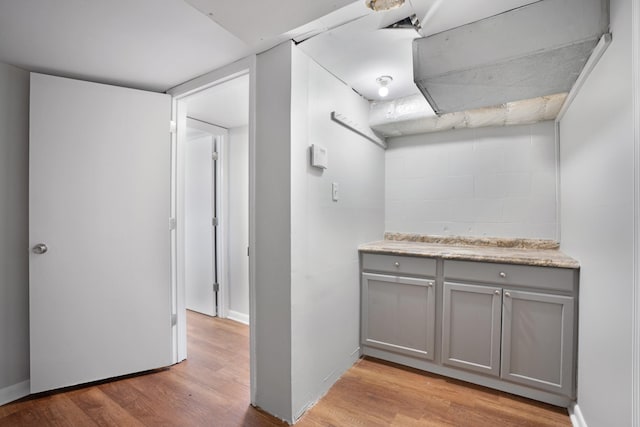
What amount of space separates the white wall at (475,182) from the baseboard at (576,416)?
1141 mm

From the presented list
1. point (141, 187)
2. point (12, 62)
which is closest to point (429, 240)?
point (141, 187)

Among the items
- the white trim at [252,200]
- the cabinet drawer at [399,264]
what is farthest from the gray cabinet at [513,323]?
the white trim at [252,200]

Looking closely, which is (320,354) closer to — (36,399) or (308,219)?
(308,219)

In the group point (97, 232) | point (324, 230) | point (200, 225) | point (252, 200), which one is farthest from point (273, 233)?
point (200, 225)

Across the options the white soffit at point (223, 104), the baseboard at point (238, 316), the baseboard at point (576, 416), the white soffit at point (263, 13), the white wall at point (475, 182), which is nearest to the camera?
the white soffit at point (263, 13)

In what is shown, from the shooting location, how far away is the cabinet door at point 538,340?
64.0 inches

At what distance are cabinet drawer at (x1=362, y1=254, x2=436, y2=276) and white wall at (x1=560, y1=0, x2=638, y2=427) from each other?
2.72 feet

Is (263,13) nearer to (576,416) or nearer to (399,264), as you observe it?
(399,264)

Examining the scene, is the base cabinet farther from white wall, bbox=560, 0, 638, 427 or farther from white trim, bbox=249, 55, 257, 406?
white trim, bbox=249, 55, 257, 406

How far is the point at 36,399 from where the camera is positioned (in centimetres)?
175

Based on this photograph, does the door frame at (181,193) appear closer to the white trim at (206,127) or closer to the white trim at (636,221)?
the white trim at (206,127)

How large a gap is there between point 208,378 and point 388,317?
1400 mm

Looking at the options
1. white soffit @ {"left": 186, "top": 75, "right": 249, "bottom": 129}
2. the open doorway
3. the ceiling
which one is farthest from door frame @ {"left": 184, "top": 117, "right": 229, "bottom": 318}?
the ceiling

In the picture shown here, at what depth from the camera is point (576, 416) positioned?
5.03ft
